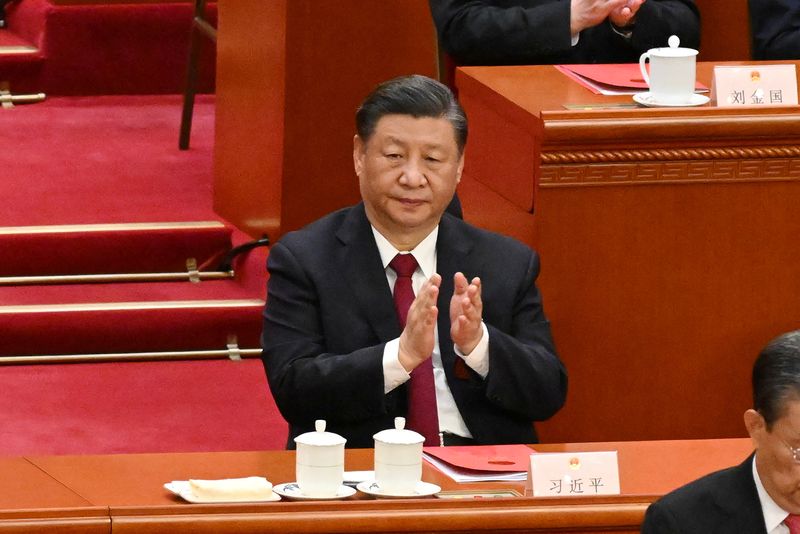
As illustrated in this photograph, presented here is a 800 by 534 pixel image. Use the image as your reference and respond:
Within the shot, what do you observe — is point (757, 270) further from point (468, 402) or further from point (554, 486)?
point (554, 486)

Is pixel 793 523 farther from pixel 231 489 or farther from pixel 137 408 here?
pixel 137 408

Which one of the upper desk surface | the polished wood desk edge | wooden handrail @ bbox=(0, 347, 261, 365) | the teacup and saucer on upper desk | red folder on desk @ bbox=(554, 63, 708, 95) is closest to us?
the polished wood desk edge

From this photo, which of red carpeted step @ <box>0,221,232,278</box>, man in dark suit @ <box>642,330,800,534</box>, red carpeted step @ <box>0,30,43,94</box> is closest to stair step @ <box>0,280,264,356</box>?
red carpeted step @ <box>0,221,232,278</box>

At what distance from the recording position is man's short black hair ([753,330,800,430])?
207 centimetres

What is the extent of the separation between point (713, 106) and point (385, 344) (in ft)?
2.87

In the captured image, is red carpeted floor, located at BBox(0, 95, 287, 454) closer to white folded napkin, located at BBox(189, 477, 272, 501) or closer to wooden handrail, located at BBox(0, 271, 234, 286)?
wooden handrail, located at BBox(0, 271, 234, 286)

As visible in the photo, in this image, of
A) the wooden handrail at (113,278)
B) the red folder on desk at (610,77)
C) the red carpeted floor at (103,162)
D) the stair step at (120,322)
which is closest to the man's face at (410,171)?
the red folder on desk at (610,77)

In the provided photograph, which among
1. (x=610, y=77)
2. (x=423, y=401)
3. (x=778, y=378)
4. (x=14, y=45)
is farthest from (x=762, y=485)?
(x=14, y=45)

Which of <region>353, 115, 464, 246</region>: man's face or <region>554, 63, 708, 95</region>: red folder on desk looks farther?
<region>554, 63, 708, 95</region>: red folder on desk

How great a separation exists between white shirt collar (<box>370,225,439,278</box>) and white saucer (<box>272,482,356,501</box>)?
0.69 metres

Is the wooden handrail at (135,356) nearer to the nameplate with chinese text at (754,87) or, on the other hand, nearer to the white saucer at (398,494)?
the nameplate with chinese text at (754,87)

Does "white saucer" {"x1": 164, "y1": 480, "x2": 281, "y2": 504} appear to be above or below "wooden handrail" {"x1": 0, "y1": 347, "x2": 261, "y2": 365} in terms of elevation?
below

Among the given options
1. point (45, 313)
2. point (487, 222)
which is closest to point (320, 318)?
point (487, 222)

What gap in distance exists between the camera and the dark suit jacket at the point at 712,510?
2105 mm
